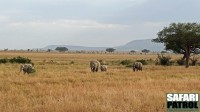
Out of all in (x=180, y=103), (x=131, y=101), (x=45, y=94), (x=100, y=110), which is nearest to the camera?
(x=180, y=103)

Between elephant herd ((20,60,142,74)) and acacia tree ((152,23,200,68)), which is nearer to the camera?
elephant herd ((20,60,142,74))

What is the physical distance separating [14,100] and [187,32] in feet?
144

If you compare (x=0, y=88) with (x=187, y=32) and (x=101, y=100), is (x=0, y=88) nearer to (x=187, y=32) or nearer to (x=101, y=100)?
(x=101, y=100)

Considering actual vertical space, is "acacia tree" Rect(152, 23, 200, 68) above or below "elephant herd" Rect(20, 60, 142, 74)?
above

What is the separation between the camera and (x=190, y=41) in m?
54.7

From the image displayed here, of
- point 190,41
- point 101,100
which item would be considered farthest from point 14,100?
point 190,41

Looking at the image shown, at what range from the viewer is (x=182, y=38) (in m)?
54.5

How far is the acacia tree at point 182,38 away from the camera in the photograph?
180 ft

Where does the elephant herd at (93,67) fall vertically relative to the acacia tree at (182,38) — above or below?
below

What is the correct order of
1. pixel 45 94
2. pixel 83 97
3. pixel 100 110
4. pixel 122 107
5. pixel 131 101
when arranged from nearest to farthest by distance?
pixel 100 110, pixel 122 107, pixel 131 101, pixel 83 97, pixel 45 94

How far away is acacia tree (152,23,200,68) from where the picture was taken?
5481 centimetres

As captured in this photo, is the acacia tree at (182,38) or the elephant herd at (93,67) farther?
the acacia tree at (182,38)

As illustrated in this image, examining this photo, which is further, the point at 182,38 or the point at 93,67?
the point at 182,38

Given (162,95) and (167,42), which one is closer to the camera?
(162,95)
